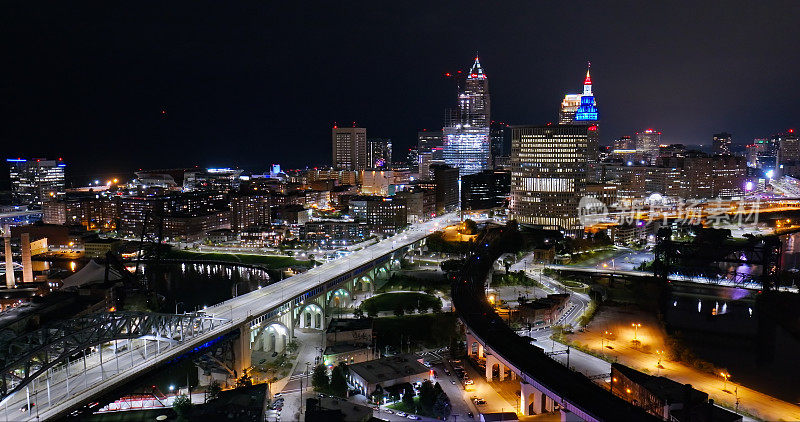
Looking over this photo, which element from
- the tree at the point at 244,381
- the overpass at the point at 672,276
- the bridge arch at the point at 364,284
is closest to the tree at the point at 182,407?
the tree at the point at 244,381

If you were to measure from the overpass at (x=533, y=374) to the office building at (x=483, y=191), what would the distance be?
1599 inches

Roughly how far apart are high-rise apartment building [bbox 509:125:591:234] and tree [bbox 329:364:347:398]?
3207cm

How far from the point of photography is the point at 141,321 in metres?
16.9

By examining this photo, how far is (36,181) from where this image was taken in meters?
73.9

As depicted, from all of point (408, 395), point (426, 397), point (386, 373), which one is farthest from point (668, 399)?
point (386, 373)

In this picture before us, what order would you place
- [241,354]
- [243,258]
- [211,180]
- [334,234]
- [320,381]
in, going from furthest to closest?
[211,180] → [334,234] → [243,258] → [241,354] → [320,381]

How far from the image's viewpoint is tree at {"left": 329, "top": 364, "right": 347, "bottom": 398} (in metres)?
18.0

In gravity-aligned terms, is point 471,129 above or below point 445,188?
above

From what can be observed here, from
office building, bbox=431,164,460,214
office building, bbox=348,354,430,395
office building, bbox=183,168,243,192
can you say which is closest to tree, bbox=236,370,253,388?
office building, bbox=348,354,430,395

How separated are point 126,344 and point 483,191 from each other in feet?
175

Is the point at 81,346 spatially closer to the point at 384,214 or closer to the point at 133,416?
the point at 133,416

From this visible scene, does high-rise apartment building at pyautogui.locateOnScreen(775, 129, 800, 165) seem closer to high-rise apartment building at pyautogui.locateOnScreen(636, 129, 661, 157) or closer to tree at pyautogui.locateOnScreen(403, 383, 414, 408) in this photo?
high-rise apartment building at pyautogui.locateOnScreen(636, 129, 661, 157)

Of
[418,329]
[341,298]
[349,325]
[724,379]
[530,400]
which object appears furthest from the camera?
[341,298]

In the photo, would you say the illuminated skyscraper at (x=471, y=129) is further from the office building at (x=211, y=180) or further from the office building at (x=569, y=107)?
the office building at (x=211, y=180)
